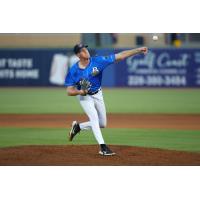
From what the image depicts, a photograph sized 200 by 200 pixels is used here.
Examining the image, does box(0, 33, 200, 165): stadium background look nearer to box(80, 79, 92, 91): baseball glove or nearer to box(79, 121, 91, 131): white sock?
box(79, 121, 91, 131): white sock

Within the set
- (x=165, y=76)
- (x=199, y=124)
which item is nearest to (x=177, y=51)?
(x=165, y=76)

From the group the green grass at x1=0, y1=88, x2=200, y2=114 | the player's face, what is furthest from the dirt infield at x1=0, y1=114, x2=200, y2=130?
the player's face

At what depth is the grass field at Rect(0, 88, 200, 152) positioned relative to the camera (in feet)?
33.0

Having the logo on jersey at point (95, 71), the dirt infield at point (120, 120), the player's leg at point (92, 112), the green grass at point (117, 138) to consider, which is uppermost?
the logo on jersey at point (95, 71)

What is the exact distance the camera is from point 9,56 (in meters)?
18.0

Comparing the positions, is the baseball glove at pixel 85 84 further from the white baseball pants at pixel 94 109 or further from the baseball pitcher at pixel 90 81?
the white baseball pants at pixel 94 109

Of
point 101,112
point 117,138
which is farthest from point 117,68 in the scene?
point 101,112

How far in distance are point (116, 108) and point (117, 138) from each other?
17.9 feet

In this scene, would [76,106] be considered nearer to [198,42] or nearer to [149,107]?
[149,107]

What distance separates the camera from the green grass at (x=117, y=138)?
977 centimetres

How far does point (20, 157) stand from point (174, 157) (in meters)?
1.91

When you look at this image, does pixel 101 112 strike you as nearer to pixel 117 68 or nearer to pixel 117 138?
pixel 117 138

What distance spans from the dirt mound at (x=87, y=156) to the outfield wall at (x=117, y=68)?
→ 8.36 metres

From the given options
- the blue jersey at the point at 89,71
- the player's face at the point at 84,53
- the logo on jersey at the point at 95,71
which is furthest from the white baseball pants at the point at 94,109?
the player's face at the point at 84,53
